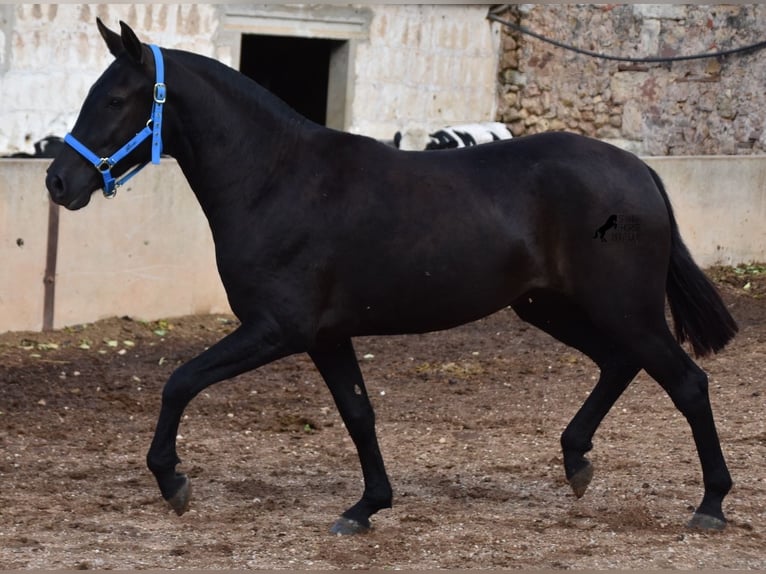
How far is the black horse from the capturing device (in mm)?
5109

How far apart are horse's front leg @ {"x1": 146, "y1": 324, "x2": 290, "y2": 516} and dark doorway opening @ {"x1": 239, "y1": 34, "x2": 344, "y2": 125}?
431 inches

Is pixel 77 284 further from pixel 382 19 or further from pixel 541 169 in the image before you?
pixel 382 19

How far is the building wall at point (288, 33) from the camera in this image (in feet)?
38.7

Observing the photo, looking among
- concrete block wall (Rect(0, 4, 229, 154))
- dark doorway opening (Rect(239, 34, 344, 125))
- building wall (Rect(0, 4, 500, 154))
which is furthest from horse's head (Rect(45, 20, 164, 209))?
dark doorway opening (Rect(239, 34, 344, 125))

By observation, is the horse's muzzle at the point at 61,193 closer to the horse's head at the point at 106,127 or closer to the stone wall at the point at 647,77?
the horse's head at the point at 106,127

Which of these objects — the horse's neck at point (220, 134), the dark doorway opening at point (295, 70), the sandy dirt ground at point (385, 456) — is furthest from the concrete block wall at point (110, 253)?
the dark doorway opening at point (295, 70)

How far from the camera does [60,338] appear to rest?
8922 mm

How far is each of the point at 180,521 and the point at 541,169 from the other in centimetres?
215

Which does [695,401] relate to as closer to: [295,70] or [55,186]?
[55,186]

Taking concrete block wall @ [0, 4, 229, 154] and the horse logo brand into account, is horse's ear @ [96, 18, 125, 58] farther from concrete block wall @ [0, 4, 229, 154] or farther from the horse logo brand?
concrete block wall @ [0, 4, 229, 154]

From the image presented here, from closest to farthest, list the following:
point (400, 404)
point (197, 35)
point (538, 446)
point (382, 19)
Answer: point (538, 446)
point (400, 404)
point (197, 35)
point (382, 19)

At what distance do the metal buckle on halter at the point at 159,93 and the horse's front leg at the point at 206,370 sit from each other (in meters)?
0.95

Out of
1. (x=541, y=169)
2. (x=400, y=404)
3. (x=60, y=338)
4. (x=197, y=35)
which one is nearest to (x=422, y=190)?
(x=541, y=169)

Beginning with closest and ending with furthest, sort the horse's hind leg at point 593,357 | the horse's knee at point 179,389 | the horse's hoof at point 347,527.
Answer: the horse's knee at point 179,389, the horse's hoof at point 347,527, the horse's hind leg at point 593,357
